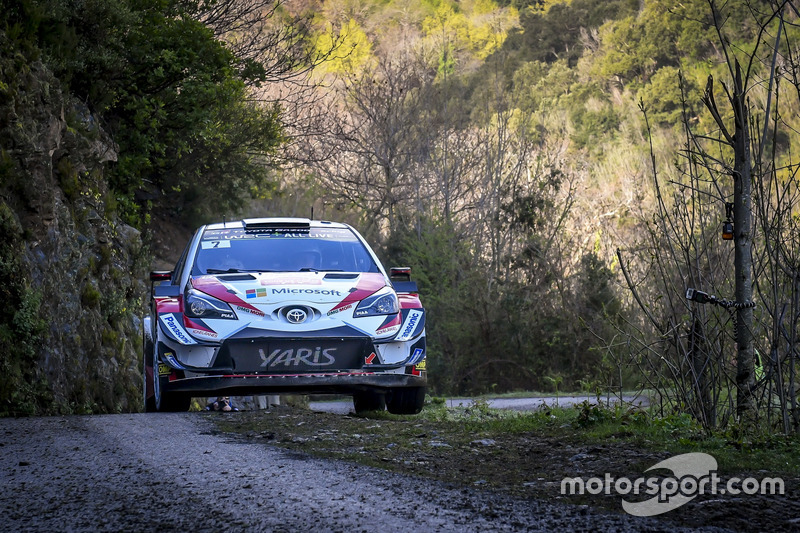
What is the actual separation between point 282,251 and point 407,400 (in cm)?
201

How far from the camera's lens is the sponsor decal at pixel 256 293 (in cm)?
956

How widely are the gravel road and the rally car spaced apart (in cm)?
187

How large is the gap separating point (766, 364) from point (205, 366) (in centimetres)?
472

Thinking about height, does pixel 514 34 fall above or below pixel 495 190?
above

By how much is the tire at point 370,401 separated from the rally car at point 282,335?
1.06 ft

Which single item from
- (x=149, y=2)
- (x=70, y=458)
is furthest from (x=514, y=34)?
(x=70, y=458)

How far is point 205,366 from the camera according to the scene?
9.43 m

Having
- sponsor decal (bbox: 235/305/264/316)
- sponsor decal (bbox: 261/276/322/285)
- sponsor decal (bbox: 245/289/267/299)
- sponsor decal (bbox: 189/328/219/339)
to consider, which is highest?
sponsor decal (bbox: 261/276/322/285)

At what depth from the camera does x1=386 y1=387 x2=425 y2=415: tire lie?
33.7 feet

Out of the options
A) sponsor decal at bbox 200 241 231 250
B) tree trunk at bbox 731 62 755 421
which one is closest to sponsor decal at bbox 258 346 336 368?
sponsor decal at bbox 200 241 231 250

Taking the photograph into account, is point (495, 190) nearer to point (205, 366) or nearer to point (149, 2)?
point (149, 2)

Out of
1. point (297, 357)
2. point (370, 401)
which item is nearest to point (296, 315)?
point (297, 357)

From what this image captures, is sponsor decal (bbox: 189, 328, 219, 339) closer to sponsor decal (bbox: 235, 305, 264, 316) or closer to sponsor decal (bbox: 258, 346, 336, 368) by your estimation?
sponsor decal (bbox: 235, 305, 264, 316)

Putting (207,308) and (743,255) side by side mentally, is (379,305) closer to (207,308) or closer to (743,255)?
(207,308)
